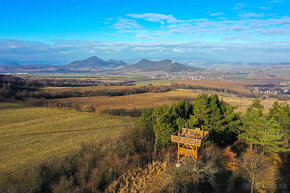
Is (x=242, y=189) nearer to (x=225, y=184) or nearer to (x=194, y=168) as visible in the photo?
(x=225, y=184)

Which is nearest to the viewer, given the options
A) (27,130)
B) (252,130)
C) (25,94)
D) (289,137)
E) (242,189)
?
(242,189)

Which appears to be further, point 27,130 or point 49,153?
point 27,130

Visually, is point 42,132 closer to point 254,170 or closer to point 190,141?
point 190,141

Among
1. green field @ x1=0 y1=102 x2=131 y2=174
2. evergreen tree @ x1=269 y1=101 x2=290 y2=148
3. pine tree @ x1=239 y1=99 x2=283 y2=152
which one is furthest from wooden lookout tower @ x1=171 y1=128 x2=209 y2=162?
evergreen tree @ x1=269 y1=101 x2=290 y2=148

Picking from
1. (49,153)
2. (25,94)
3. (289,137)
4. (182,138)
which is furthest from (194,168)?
(25,94)

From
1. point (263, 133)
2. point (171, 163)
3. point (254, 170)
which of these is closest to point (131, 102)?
point (263, 133)

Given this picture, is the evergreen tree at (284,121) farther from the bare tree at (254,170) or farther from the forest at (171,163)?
the bare tree at (254,170)

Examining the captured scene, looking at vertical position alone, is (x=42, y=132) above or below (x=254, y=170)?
below

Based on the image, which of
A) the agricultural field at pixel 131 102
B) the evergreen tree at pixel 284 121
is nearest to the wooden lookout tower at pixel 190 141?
the evergreen tree at pixel 284 121
